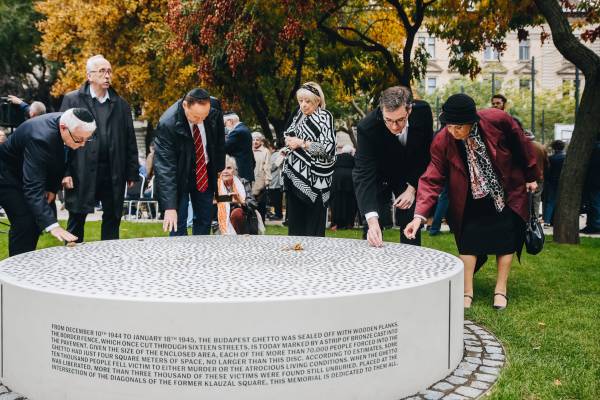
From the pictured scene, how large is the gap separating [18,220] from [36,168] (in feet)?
2.41

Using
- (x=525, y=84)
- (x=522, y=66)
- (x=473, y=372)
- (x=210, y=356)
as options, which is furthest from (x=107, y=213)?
(x=522, y=66)

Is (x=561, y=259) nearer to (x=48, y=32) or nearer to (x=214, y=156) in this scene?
(x=214, y=156)

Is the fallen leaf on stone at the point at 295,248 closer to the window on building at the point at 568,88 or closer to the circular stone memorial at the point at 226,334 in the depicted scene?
the circular stone memorial at the point at 226,334

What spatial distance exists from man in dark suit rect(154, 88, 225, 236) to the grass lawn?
299 cm

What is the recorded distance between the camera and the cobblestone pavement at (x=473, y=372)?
13.0 ft

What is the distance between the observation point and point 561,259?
382 inches

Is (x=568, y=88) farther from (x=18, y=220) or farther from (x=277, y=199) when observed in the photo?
(x=18, y=220)

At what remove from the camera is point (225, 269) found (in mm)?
4609

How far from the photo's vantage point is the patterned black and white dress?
7156mm

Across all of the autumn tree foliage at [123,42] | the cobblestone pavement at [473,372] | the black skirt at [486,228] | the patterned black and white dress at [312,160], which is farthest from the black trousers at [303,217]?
the autumn tree foliage at [123,42]

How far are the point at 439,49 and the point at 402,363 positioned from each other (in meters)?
72.6

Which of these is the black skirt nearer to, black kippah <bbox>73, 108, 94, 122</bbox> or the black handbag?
the black handbag

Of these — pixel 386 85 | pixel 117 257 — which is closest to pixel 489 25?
pixel 386 85

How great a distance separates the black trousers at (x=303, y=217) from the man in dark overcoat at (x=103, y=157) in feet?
5.61
